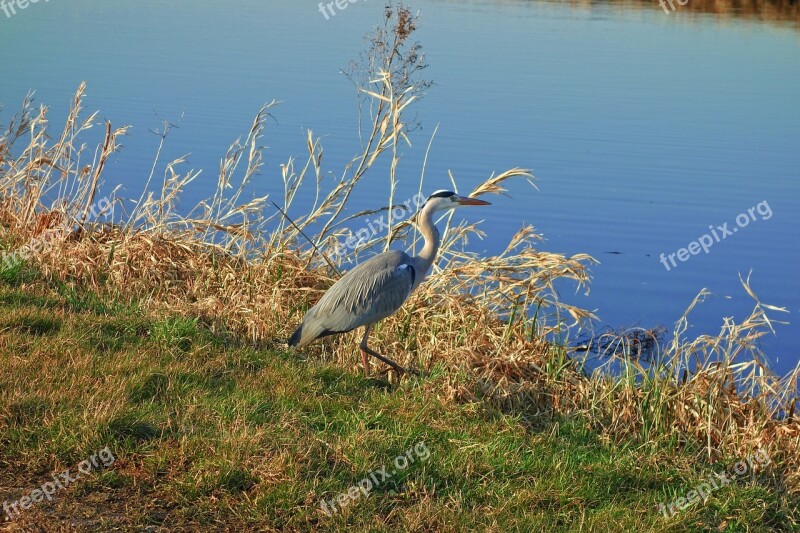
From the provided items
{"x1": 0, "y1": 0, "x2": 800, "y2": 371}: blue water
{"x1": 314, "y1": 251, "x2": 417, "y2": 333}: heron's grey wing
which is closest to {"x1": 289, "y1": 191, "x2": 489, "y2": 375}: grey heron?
{"x1": 314, "y1": 251, "x2": 417, "y2": 333}: heron's grey wing

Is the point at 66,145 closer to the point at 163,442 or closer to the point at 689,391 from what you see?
the point at 163,442

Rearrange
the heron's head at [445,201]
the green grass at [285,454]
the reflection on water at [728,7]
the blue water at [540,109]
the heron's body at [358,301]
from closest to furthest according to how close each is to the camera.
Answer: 1. the green grass at [285,454]
2. the heron's body at [358,301]
3. the heron's head at [445,201]
4. the blue water at [540,109]
5. the reflection on water at [728,7]

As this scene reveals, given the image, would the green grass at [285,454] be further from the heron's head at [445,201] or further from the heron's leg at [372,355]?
the heron's head at [445,201]

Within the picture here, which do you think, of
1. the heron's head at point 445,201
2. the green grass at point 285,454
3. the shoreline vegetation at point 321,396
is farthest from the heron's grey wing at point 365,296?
the heron's head at point 445,201

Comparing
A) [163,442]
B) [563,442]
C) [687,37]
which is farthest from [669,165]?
[687,37]

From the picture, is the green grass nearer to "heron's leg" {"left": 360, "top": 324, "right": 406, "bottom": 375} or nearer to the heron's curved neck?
"heron's leg" {"left": 360, "top": 324, "right": 406, "bottom": 375}

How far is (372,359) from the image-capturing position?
7422 mm

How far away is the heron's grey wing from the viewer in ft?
22.6

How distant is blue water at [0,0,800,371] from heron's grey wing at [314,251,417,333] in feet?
10.4

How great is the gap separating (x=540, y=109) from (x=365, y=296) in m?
11.2

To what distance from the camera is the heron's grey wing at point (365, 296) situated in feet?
22.6

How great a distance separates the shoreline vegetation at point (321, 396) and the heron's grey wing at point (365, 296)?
0.34 m

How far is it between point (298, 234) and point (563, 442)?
157 inches

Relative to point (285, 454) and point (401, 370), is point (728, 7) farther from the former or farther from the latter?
point (285, 454)
